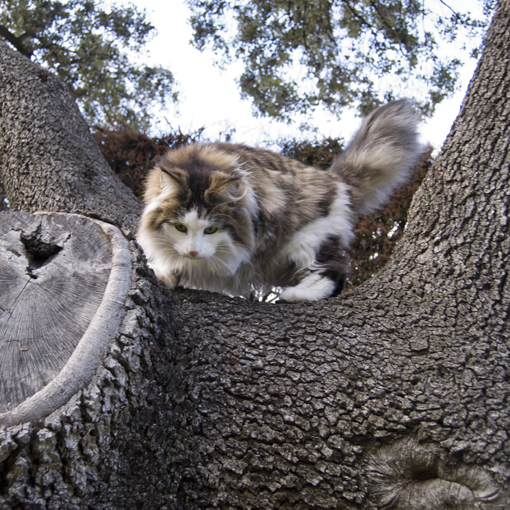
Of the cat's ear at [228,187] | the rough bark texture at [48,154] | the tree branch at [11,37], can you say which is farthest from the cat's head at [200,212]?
the tree branch at [11,37]

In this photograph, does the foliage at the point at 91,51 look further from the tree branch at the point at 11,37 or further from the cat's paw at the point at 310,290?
the cat's paw at the point at 310,290

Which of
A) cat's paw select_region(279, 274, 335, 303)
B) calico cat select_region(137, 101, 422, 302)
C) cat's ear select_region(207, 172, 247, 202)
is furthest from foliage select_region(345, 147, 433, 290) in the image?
cat's ear select_region(207, 172, 247, 202)

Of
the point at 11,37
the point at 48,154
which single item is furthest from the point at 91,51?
the point at 48,154

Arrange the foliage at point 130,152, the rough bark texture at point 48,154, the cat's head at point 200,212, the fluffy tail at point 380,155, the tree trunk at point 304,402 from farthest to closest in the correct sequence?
the foliage at point 130,152 < the fluffy tail at point 380,155 < the rough bark texture at point 48,154 < the cat's head at point 200,212 < the tree trunk at point 304,402

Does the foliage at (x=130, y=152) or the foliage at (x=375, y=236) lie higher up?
the foliage at (x=130, y=152)

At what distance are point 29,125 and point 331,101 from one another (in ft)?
12.3

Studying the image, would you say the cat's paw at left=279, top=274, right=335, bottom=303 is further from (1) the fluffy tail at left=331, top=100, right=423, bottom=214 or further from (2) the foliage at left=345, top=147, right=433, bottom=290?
(2) the foliage at left=345, top=147, right=433, bottom=290

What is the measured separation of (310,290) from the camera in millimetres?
2387

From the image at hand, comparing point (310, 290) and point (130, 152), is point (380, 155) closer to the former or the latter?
point (310, 290)

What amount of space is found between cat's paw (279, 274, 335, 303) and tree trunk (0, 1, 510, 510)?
46 centimetres

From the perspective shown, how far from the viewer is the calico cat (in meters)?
2.28

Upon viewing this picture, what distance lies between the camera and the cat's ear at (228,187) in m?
2.24

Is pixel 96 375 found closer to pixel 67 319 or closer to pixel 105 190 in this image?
pixel 67 319

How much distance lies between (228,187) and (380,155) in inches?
44.7
